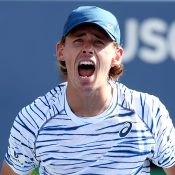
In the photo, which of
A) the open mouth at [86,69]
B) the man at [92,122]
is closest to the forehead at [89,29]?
the man at [92,122]

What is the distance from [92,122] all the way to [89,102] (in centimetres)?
8

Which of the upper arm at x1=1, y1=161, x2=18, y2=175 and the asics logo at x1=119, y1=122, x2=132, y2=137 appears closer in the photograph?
the asics logo at x1=119, y1=122, x2=132, y2=137

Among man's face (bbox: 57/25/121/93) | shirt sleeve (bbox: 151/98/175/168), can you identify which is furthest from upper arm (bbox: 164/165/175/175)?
man's face (bbox: 57/25/121/93)

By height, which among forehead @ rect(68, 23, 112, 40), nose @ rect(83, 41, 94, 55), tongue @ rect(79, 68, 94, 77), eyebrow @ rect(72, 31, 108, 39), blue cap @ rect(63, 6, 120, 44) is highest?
blue cap @ rect(63, 6, 120, 44)

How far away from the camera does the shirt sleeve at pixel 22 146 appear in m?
1.93

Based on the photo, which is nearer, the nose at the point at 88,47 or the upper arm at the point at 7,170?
the nose at the point at 88,47

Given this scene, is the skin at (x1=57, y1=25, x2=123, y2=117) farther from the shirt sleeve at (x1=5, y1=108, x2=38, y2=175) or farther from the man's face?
the shirt sleeve at (x1=5, y1=108, x2=38, y2=175)

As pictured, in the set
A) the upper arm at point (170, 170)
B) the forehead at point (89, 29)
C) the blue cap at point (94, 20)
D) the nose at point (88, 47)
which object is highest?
the blue cap at point (94, 20)

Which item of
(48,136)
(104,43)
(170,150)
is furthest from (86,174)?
(104,43)

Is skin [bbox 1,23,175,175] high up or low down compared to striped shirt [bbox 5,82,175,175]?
up

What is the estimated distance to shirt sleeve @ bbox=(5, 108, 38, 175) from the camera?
193 centimetres

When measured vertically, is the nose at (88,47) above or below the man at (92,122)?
above

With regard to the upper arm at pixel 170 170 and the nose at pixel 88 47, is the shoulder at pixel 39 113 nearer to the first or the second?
the nose at pixel 88 47

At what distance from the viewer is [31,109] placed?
1.95m
